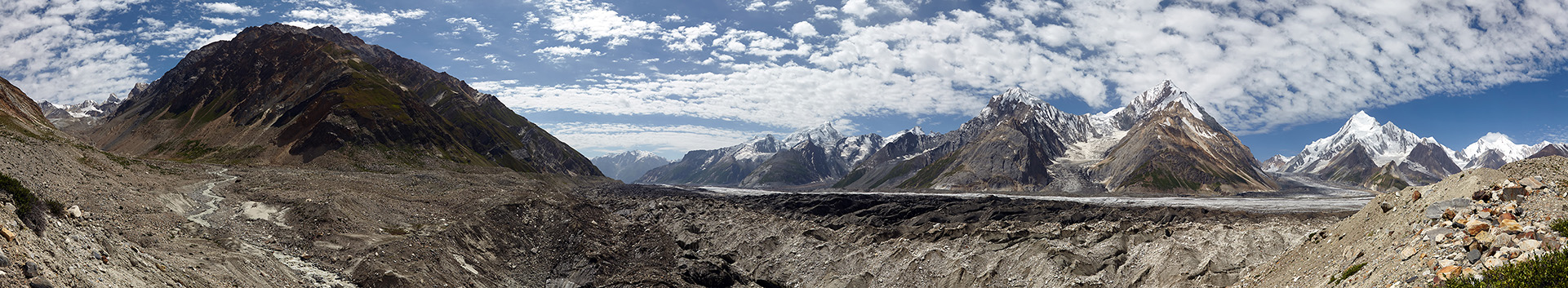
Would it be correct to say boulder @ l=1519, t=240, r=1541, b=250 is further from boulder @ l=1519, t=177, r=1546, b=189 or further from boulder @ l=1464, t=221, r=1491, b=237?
boulder @ l=1519, t=177, r=1546, b=189

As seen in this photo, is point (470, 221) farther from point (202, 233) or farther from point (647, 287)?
point (647, 287)

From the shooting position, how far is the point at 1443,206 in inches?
1055

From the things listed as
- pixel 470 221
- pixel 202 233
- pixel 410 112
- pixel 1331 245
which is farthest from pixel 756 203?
pixel 410 112

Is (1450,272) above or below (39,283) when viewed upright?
above

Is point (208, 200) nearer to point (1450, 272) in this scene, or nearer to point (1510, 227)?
point (1450, 272)

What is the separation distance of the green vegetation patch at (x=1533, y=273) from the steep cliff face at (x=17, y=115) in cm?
10266

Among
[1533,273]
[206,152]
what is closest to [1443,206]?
[1533,273]

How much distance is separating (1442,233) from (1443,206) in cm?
435

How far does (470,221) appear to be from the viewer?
210 feet

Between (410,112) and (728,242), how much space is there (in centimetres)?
15083

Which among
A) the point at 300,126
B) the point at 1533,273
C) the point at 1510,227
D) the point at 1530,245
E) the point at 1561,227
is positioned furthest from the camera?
the point at 300,126

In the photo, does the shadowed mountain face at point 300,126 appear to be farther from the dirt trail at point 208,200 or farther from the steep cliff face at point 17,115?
the dirt trail at point 208,200

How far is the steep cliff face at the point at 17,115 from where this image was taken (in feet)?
210

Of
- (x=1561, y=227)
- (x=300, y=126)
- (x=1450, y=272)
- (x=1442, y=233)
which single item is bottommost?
(x=1450, y=272)
